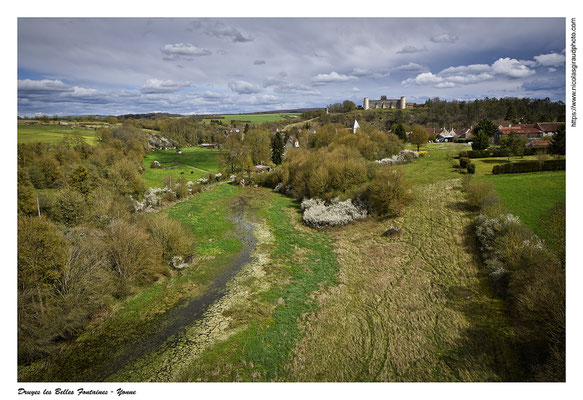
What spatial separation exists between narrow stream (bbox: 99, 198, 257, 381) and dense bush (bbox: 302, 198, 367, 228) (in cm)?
771

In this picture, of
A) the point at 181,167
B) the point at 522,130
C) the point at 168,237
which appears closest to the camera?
the point at 168,237

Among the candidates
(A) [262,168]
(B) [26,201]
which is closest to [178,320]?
(B) [26,201]

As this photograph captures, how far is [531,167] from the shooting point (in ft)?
84.6

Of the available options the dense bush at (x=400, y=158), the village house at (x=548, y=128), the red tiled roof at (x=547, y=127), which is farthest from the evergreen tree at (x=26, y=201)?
the red tiled roof at (x=547, y=127)

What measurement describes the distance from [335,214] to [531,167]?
20649 mm

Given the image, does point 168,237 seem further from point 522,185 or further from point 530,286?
point 522,185

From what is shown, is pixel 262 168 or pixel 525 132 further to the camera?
pixel 262 168

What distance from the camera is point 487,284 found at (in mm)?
13703

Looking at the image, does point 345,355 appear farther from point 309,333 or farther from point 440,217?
point 440,217

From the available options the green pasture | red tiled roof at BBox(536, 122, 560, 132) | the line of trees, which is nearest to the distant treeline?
red tiled roof at BBox(536, 122, 560, 132)

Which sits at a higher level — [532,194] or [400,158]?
[400,158]

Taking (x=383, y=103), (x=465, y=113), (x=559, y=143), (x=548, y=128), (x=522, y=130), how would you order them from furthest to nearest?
(x=383, y=103) < (x=465, y=113) < (x=522, y=130) < (x=548, y=128) < (x=559, y=143)

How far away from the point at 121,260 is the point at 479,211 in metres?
26.3

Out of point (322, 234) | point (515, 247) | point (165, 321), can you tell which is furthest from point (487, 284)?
point (165, 321)
